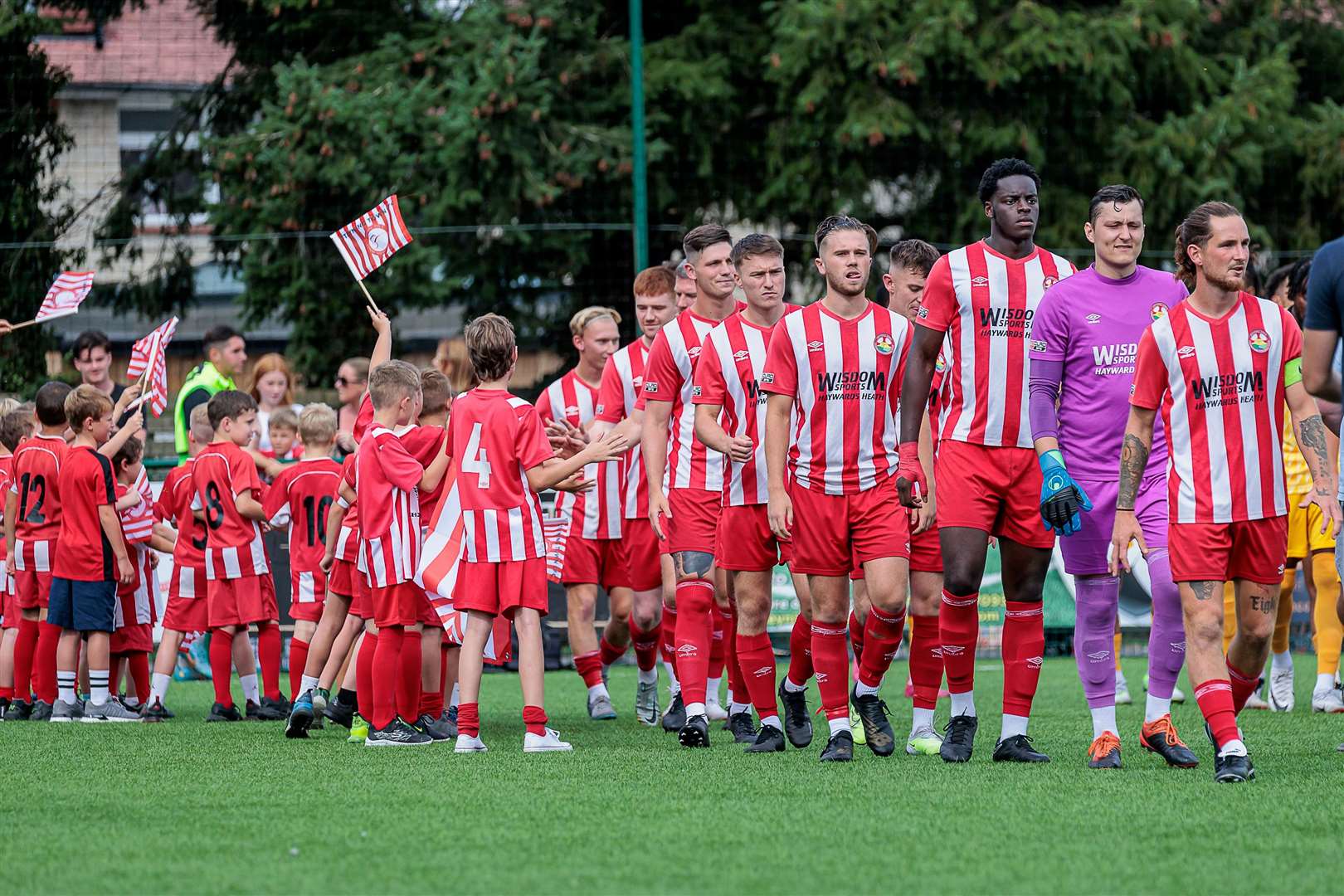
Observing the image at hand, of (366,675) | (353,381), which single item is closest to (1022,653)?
(366,675)

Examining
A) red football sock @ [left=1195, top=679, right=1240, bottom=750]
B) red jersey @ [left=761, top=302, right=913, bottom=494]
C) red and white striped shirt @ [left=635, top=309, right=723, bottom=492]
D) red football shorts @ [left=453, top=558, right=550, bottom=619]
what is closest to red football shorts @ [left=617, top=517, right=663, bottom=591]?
red and white striped shirt @ [left=635, top=309, right=723, bottom=492]

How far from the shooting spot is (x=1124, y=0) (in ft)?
61.9

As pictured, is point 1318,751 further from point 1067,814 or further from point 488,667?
point 488,667

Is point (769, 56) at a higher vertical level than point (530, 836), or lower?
higher

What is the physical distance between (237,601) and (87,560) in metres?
0.83

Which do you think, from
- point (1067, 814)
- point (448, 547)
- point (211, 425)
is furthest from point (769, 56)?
point (1067, 814)

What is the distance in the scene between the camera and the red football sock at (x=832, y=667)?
7.25 m

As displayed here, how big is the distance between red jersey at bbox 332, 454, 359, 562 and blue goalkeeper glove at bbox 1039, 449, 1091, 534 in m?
3.74

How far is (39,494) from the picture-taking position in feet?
33.6

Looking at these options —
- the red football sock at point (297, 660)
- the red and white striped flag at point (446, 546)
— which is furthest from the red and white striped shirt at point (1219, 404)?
the red football sock at point (297, 660)

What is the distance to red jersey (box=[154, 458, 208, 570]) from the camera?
10.3 m

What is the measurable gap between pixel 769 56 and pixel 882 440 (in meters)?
12.1

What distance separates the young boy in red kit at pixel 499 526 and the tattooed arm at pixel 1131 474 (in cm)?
223

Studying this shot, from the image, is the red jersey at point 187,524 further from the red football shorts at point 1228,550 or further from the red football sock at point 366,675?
the red football shorts at point 1228,550
